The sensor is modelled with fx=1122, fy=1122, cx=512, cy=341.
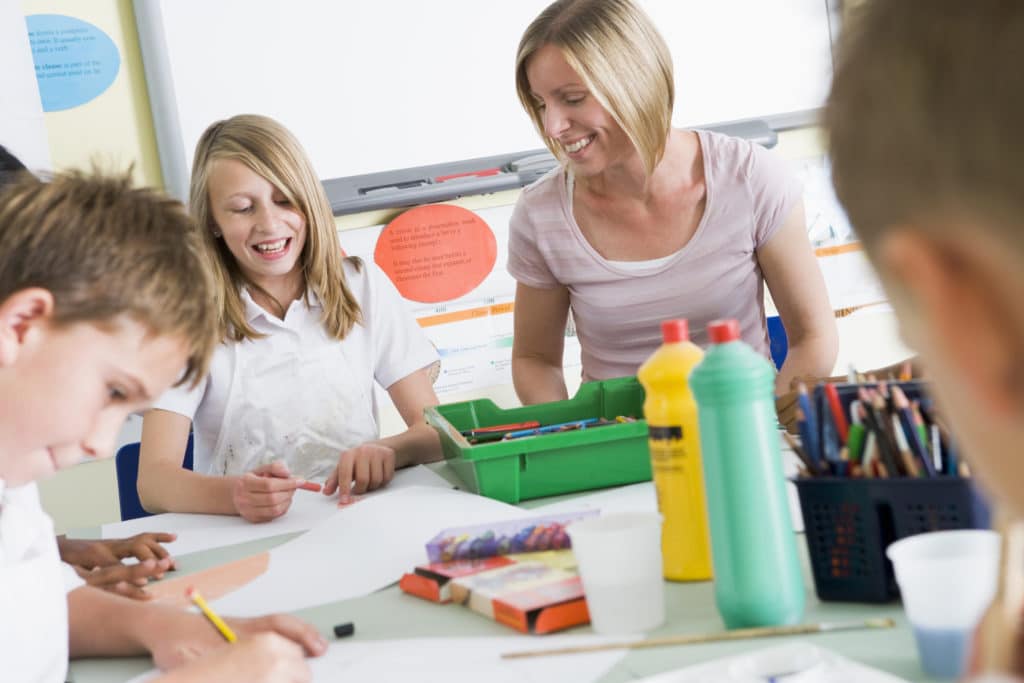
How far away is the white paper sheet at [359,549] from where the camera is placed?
1096 millimetres

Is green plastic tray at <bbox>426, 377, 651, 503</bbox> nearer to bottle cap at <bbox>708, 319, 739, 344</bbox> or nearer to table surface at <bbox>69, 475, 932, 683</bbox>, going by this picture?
table surface at <bbox>69, 475, 932, 683</bbox>

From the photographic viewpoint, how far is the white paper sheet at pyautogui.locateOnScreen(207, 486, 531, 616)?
1096 mm

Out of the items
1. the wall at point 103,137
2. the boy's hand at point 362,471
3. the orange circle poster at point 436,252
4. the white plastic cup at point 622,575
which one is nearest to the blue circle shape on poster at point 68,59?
the wall at point 103,137

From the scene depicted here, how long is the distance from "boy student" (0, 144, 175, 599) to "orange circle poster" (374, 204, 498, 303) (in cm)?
117

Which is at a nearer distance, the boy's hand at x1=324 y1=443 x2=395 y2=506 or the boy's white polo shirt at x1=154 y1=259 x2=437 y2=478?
the boy's hand at x1=324 y1=443 x2=395 y2=506

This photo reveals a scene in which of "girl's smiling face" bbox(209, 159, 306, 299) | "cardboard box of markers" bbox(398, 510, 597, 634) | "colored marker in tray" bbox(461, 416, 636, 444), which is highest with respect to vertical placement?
"girl's smiling face" bbox(209, 159, 306, 299)

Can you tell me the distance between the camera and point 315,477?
1.75m

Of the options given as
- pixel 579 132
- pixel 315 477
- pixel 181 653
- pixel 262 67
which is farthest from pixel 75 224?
pixel 262 67

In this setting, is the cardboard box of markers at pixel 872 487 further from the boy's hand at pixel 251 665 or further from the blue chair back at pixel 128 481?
the blue chair back at pixel 128 481

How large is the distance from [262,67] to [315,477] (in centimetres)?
101

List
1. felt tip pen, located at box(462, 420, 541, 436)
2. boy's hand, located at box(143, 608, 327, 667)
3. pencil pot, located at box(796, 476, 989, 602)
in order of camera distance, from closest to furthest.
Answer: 1. pencil pot, located at box(796, 476, 989, 602)
2. boy's hand, located at box(143, 608, 327, 667)
3. felt tip pen, located at box(462, 420, 541, 436)

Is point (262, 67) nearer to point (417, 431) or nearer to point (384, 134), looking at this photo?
point (384, 134)

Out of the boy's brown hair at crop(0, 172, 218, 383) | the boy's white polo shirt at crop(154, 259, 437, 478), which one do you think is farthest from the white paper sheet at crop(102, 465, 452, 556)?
the boy's brown hair at crop(0, 172, 218, 383)

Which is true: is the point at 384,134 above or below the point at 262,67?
below
